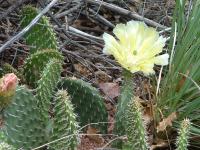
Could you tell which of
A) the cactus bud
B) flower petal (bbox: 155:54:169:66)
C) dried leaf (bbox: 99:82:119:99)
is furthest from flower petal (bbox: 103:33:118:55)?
dried leaf (bbox: 99:82:119:99)

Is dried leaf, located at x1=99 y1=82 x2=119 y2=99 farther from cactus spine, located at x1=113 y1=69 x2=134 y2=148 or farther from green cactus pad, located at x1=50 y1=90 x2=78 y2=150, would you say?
green cactus pad, located at x1=50 y1=90 x2=78 y2=150

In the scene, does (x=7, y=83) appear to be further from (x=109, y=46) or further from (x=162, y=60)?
(x=162, y=60)

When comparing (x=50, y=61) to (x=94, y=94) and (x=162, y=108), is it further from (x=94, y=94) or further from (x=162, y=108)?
(x=162, y=108)

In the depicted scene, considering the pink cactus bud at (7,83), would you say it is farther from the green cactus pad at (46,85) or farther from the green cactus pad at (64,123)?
the green cactus pad at (46,85)

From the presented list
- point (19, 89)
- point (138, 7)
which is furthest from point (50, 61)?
point (138, 7)

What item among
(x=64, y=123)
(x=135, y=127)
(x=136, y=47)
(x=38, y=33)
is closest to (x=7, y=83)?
(x=64, y=123)

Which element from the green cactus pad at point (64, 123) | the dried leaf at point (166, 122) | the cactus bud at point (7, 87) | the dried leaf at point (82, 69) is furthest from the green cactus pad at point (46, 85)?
the dried leaf at point (82, 69)
